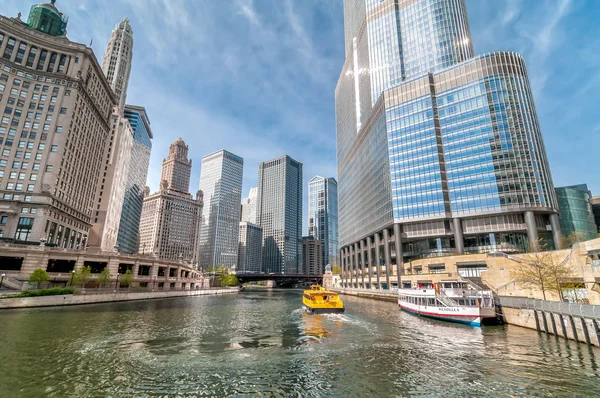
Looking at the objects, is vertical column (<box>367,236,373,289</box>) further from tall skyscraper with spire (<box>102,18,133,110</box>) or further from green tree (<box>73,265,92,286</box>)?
tall skyscraper with spire (<box>102,18,133,110</box>)

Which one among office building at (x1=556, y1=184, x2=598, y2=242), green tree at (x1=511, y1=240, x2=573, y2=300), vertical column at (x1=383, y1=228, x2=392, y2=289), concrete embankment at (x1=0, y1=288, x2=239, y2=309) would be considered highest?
office building at (x1=556, y1=184, x2=598, y2=242)

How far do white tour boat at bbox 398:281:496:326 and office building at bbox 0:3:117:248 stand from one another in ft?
283

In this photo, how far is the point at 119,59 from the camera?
184 metres

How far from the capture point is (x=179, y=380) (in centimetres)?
1708

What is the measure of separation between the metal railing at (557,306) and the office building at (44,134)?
96.8m

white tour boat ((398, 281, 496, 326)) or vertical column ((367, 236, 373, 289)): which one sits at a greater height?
vertical column ((367, 236, 373, 289))

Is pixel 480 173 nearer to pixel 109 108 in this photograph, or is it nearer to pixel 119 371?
pixel 119 371

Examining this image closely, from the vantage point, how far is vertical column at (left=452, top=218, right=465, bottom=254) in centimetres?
8800

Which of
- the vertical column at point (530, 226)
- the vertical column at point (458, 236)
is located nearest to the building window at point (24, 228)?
the vertical column at point (458, 236)

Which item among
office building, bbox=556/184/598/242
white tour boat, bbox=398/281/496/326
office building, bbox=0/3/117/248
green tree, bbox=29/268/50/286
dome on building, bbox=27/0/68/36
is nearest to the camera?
white tour boat, bbox=398/281/496/326

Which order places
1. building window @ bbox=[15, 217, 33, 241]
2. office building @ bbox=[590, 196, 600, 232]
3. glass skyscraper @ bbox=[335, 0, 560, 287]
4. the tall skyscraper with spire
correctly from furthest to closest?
the tall skyscraper with spire
office building @ bbox=[590, 196, 600, 232]
glass skyscraper @ bbox=[335, 0, 560, 287]
building window @ bbox=[15, 217, 33, 241]

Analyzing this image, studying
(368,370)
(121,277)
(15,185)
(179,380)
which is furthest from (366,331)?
(15,185)

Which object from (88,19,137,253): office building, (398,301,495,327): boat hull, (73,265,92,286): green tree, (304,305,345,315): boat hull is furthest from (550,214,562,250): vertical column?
(88,19,137,253): office building

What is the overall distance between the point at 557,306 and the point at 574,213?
9077cm
